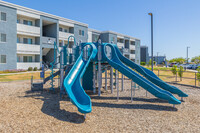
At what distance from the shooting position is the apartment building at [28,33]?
86.6ft

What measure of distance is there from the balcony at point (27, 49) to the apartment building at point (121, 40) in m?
15.3

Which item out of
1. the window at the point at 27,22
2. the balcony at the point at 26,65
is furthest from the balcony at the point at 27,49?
the window at the point at 27,22

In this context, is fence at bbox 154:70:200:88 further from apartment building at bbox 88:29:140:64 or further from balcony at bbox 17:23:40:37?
balcony at bbox 17:23:40:37

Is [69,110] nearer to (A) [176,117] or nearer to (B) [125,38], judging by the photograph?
(A) [176,117]

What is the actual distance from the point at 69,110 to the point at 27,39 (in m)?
27.7

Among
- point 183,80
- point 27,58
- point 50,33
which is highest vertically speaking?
point 50,33

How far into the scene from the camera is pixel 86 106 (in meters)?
6.64

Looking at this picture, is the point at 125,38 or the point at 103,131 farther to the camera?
the point at 125,38

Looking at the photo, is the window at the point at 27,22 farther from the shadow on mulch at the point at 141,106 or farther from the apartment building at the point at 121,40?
the shadow on mulch at the point at 141,106

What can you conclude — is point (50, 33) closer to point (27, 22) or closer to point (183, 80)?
point (27, 22)

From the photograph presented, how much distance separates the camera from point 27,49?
29.7 meters

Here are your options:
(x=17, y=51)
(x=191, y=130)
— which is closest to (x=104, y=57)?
(x=191, y=130)

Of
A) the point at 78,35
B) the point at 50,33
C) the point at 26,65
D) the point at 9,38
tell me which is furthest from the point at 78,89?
the point at 78,35

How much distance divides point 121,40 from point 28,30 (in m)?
31.2
